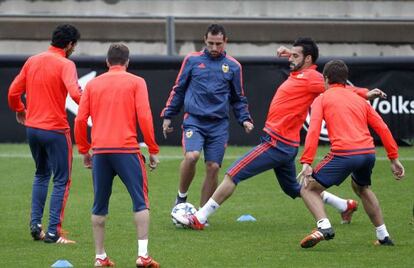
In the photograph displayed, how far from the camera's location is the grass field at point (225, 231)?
10.6 m

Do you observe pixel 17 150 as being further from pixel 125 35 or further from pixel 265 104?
pixel 125 35

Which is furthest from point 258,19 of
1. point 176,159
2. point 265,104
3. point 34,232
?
point 34,232

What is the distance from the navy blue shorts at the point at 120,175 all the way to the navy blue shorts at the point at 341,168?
5.83 feet

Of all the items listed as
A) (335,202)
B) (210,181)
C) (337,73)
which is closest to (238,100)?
(210,181)

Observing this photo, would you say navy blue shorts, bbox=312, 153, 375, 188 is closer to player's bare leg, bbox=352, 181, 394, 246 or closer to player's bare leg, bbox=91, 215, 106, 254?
player's bare leg, bbox=352, 181, 394, 246

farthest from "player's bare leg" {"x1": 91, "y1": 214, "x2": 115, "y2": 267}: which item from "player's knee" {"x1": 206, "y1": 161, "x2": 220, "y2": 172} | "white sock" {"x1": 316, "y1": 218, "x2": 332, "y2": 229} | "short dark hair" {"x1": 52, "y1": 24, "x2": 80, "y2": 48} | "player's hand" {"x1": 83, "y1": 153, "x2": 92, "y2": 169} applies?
"player's knee" {"x1": 206, "y1": 161, "x2": 220, "y2": 172}

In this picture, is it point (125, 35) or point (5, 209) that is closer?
point (5, 209)

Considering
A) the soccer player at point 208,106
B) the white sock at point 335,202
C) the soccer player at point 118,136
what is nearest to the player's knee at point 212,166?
the soccer player at point 208,106

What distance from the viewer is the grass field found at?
10.6 meters

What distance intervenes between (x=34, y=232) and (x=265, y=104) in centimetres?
849

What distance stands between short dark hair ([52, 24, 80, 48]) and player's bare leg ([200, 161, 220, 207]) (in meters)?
2.12

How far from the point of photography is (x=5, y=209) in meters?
13.9

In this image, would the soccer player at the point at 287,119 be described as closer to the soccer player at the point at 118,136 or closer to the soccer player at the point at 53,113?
the soccer player at the point at 53,113

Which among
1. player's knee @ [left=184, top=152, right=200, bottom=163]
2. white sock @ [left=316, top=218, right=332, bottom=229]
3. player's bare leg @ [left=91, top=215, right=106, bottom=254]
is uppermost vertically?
player's bare leg @ [left=91, top=215, right=106, bottom=254]
